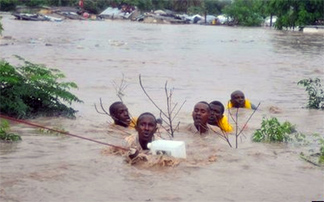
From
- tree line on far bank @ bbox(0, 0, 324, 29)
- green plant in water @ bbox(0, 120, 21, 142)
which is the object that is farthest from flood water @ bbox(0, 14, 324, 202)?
tree line on far bank @ bbox(0, 0, 324, 29)

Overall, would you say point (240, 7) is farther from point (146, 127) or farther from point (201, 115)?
point (146, 127)

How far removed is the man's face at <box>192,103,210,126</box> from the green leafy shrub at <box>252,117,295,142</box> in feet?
2.32

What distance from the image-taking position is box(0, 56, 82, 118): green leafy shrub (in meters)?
9.53

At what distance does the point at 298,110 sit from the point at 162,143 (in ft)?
20.1

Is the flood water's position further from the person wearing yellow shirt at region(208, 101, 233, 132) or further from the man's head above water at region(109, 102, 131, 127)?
the person wearing yellow shirt at region(208, 101, 233, 132)

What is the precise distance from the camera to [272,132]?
857 centimetres

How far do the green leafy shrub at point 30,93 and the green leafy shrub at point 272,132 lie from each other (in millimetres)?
3050

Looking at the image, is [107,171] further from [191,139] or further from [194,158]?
[191,139]

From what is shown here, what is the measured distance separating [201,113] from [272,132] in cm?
99

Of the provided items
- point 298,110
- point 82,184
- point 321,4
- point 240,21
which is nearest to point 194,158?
point 82,184

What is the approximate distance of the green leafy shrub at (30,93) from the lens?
375 inches

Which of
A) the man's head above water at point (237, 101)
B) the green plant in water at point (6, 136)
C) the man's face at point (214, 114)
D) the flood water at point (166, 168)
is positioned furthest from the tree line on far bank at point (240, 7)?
the green plant in water at point (6, 136)

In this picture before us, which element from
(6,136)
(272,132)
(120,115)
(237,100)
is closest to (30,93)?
(120,115)

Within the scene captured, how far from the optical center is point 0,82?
32.0 ft
